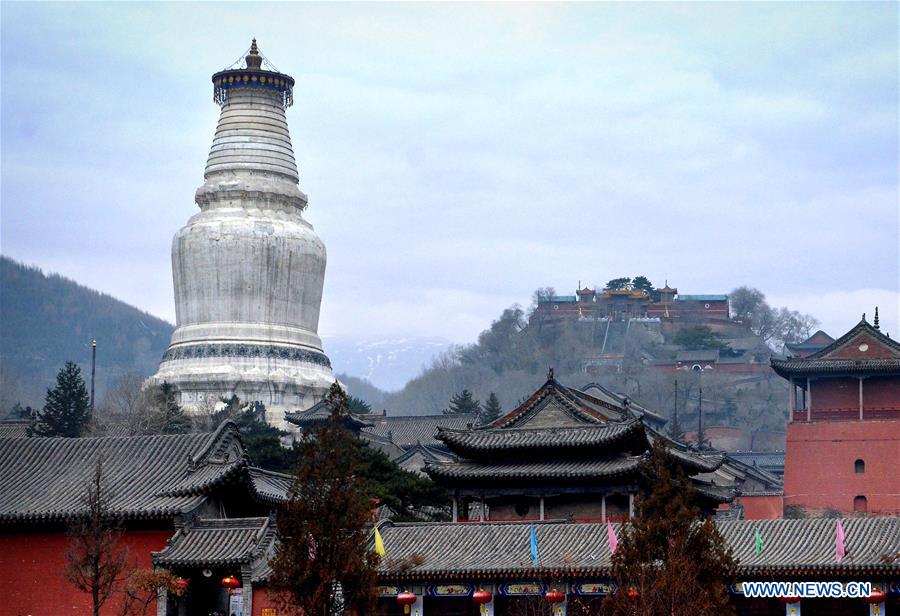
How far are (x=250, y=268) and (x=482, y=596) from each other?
3490 cm

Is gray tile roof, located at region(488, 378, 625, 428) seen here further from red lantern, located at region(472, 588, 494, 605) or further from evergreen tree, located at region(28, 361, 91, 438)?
evergreen tree, located at region(28, 361, 91, 438)

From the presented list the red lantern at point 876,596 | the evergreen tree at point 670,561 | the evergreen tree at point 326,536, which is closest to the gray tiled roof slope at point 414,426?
the red lantern at point 876,596

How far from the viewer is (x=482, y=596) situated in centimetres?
3219

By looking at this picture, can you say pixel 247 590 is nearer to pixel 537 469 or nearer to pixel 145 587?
pixel 145 587

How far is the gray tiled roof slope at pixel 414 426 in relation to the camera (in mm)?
67250

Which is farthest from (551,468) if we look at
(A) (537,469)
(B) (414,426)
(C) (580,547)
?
(B) (414,426)

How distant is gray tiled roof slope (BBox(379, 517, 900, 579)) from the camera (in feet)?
102

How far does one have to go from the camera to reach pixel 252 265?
65500 mm

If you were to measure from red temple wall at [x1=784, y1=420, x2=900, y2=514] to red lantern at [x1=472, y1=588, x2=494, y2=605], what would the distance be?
22980mm

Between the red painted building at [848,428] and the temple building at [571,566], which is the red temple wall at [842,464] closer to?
the red painted building at [848,428]

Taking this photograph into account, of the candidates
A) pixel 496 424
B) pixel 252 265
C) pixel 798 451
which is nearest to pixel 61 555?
pixel 496 424

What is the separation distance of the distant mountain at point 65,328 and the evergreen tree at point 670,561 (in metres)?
120

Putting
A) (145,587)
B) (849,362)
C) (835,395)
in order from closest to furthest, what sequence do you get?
(145,587)
(849,362)
(835,395)

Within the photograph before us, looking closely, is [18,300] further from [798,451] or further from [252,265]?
[798,451]
